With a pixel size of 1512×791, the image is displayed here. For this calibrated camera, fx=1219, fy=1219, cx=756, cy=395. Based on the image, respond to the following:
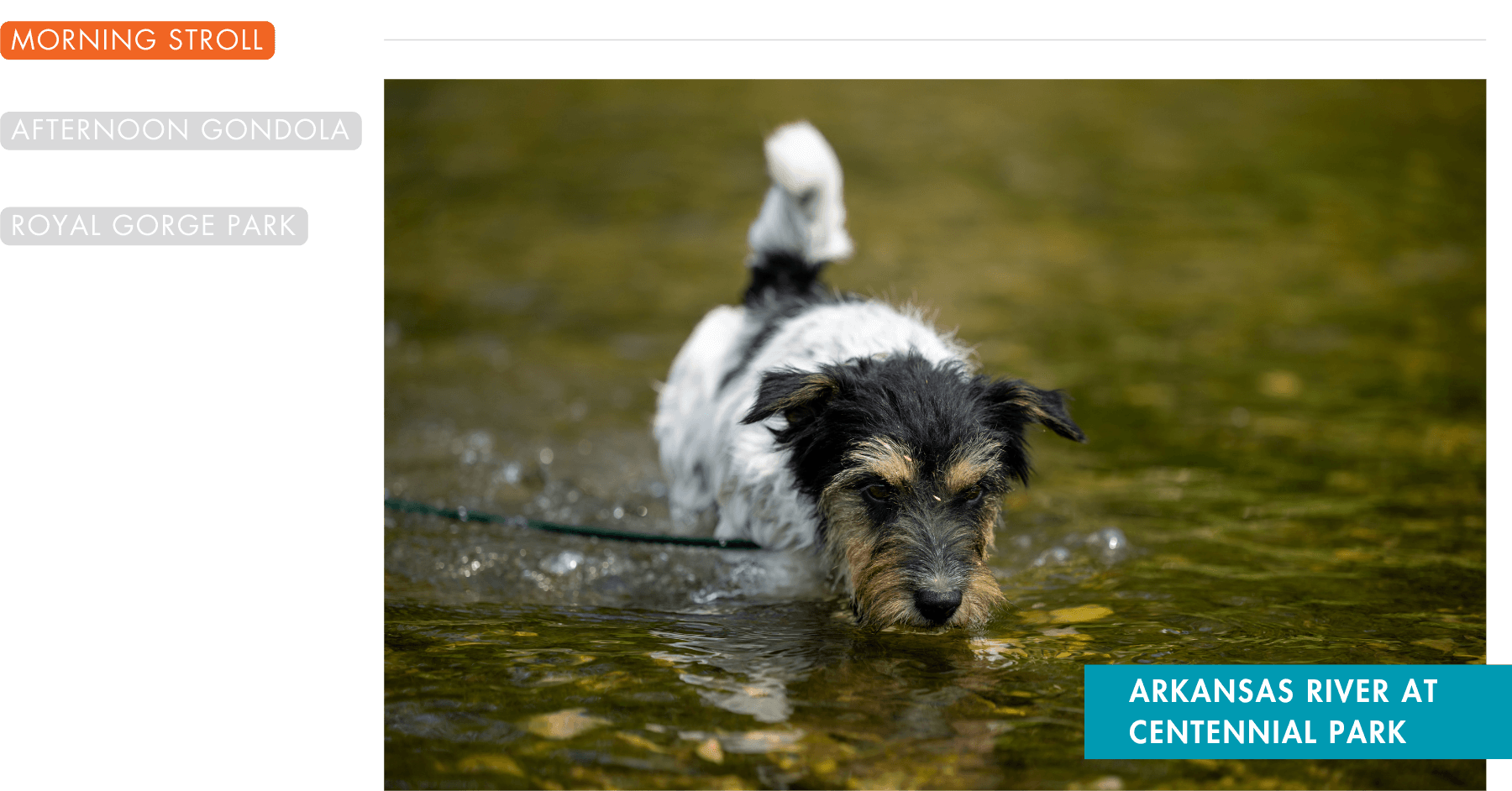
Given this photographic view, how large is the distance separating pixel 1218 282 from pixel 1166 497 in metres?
4.51

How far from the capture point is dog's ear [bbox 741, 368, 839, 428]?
14.2 ft

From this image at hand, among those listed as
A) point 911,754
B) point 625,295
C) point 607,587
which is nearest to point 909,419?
point 911,754

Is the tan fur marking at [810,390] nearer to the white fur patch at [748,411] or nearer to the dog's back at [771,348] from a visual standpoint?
the white fur patch at [748,411]

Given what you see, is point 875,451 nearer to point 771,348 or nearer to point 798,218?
point 771,348

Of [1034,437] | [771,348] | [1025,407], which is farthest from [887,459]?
[1034,437]

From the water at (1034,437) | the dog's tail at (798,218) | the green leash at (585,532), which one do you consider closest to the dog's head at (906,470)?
the water at (1034,437)

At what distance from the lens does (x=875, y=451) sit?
427cm

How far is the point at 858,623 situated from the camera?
460 centimetres

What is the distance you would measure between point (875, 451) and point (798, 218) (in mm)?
1754

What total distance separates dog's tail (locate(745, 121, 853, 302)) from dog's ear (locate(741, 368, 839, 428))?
1.29 metres

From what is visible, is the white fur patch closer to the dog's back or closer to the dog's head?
the dog's back
